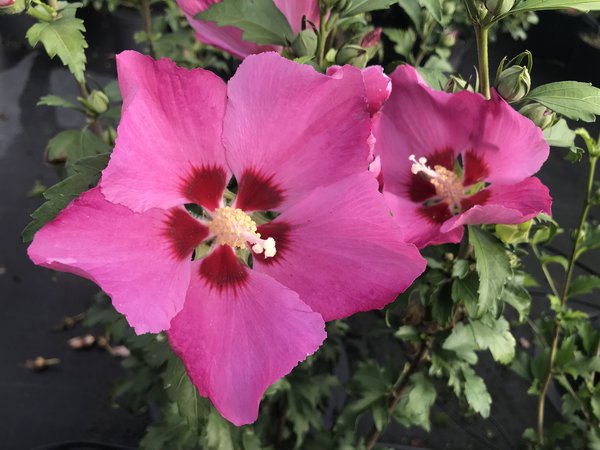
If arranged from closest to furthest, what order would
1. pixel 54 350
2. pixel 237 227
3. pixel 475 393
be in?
pixel 237 227 < pixel 475 393 < pixel 54 350

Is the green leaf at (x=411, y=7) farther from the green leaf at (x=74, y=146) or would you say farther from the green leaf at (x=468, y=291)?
the green leaf at (x=74, y=146)

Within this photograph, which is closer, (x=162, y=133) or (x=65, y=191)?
(x=162, y=133)

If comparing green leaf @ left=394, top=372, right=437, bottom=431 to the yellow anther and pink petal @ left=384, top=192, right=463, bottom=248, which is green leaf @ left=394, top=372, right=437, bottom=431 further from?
the yellow anther

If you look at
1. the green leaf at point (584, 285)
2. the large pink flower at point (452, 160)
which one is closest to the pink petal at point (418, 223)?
the large pink flower at point (452, 160)

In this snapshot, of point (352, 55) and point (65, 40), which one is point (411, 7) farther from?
point (65, 40)

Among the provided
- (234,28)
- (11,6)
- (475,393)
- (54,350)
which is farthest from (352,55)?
(54,350)

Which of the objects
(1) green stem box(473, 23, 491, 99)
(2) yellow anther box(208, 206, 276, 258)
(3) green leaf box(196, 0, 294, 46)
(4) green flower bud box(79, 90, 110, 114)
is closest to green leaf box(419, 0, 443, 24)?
(1) green stem box(473, 23, 491, 99)
